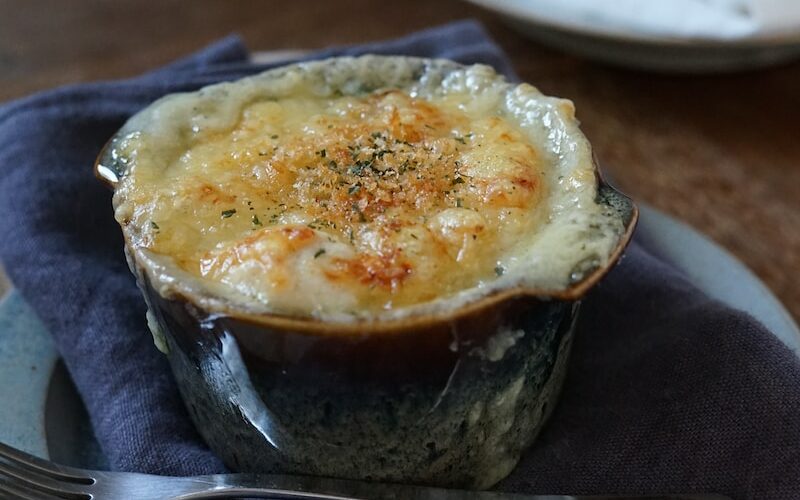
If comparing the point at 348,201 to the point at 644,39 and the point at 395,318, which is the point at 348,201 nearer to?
the point at 395,318

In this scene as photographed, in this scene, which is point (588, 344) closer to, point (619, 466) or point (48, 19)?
point (619, 466)

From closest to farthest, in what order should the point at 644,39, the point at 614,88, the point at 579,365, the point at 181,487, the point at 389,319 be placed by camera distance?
the point at 389,319 → the point at 181,487 → the point at 579,365 → the point at 644,39 → the point at 614,88

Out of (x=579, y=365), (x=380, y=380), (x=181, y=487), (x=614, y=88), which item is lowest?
(x=614, y=88)

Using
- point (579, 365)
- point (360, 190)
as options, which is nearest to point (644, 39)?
point (579, 365)

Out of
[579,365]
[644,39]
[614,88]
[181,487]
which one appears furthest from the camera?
[614,88]

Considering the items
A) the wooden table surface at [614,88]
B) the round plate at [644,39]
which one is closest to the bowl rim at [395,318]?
the wooden table surface at [614,88]

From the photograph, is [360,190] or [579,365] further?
[579,365]

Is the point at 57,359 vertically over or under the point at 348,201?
under

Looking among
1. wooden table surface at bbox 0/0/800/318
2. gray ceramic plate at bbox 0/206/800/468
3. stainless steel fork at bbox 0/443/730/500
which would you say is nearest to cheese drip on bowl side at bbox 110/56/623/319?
stainless steel fork at bbox 0/443/730/500

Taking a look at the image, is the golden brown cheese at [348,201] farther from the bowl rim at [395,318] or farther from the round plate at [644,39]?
the round plate at [644,39]
